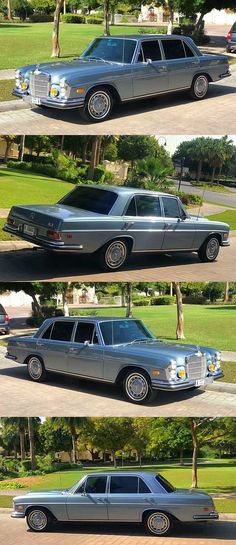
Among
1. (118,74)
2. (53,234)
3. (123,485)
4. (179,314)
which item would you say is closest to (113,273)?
(53,234)

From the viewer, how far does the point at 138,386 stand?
11.3 meters

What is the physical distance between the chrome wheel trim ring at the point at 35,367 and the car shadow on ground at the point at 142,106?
10.5ft

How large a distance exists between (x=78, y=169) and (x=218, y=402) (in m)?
3.87

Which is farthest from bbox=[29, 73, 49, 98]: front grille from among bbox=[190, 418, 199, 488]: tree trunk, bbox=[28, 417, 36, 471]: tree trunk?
bbox=[190, 418, 199, 488]: tree trunk

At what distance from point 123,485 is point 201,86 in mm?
5714

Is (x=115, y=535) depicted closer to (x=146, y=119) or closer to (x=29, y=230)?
(x=29, y=230)

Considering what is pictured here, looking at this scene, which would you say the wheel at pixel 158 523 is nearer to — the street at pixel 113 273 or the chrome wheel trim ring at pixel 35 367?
the chrome wheel trim ring at pixel 35 367

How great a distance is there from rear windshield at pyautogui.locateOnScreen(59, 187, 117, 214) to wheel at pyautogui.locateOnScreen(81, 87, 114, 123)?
112cm

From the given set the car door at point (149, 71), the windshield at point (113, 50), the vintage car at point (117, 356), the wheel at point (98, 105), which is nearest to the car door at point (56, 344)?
the vintage car at point (117, 356)

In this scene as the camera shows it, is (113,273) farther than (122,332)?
No

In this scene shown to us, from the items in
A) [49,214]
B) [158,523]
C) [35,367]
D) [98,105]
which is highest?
[98,105]

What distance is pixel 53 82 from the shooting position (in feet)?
37.7

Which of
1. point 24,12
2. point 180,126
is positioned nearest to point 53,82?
point 180,126

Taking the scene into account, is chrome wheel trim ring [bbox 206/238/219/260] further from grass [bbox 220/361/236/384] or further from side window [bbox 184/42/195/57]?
side window [bbox 184/42/195/57]
